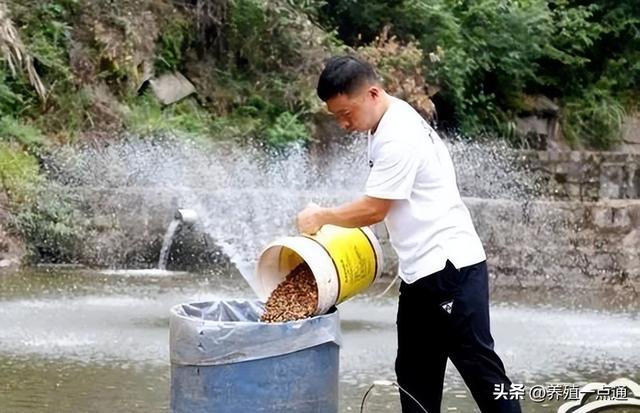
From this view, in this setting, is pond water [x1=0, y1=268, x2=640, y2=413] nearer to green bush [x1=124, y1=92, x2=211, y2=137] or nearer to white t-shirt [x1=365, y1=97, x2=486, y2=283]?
white t-shirt [x1=365, y1=97, x2=486, y2=283]

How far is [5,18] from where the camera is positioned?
10422 millimetres

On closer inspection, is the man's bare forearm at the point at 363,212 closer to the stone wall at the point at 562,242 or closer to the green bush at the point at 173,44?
the stone wall at the point at 562,242

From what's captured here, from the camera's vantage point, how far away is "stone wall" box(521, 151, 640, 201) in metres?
13.0

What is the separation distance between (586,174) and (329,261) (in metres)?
10.5

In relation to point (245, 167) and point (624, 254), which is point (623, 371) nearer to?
point (624, 254)

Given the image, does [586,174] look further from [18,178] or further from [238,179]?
[18,178]

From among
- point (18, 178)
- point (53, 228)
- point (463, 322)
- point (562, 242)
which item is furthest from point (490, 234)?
point (463, 322)

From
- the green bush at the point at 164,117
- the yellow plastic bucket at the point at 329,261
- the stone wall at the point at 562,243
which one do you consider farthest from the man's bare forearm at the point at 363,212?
the green bush at the point at 164,117

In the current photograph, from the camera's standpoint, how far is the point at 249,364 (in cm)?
296

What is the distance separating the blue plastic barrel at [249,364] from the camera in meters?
2.95

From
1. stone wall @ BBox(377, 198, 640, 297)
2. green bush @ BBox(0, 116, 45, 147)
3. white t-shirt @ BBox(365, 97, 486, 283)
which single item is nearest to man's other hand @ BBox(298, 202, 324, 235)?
white t-shirt @ BBox(365, 97, 486, 283)

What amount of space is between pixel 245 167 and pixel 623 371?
6.56 meters

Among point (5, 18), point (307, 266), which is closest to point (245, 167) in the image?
point (5, 18)

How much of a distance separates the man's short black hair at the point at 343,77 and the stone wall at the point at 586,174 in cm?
1010
